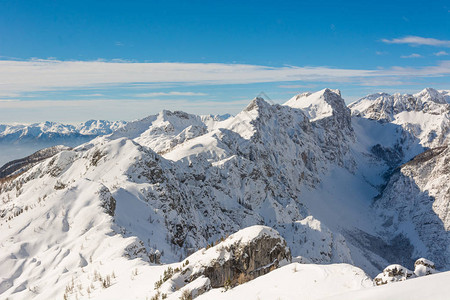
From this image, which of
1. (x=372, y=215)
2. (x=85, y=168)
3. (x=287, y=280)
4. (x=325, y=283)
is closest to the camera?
(x=325, y=283)

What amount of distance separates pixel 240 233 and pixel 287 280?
22.9 ft

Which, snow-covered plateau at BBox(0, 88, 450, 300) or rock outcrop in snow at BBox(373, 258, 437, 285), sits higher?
rock outcrop in snow at BBox(373, 258, 437, 285)

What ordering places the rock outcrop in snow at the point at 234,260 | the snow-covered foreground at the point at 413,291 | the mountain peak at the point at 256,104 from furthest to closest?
the mountain peak at the point at 256,104 < the rock outcrop in snow at the point at 234,260 < the snow-covered foreground at the point at 413,291

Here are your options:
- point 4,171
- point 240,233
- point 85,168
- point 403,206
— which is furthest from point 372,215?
point 4,171

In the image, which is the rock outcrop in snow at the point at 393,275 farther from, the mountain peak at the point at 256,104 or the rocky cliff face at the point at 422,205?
the mountain peak at the point at 256,104

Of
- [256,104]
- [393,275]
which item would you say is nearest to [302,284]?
[393,275]

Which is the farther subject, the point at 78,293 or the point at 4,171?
the point at 4,171

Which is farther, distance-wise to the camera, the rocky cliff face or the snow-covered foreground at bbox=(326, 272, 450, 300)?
the rocky cliff face

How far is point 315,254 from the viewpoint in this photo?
69562mm

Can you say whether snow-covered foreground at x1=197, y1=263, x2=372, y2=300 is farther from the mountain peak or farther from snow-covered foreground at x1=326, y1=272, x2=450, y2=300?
the mountain peak

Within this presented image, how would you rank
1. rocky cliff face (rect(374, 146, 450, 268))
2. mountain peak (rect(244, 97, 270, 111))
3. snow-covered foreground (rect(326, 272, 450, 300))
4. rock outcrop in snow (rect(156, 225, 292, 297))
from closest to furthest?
snow-covered foreground (rect(326, 272, 450, 300))
rock outcrop in snow (rect(156, 225, 292, 297))
rocky cliff face (rect(374, 146, 450, 268))
mountain peak (rect(244, 97, 270, 111))

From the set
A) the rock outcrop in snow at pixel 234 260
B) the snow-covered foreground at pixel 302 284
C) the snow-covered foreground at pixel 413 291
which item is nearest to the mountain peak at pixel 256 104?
the rock outcrop in snow at pixel 234 260

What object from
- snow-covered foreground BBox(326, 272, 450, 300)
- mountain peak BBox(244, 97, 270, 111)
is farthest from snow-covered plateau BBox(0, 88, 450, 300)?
mountain peak BBox(244, 97, 270, 111)

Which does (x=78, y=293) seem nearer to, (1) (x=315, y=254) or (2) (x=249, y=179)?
(1) (x=315, y=254)
